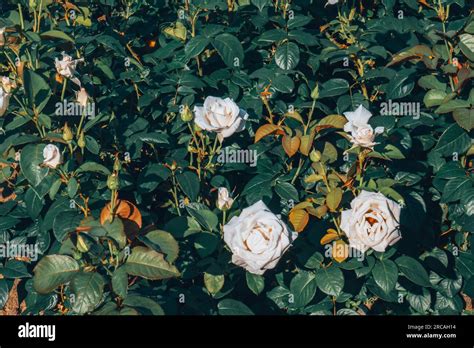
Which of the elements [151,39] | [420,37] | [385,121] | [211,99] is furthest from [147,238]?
[420,37]

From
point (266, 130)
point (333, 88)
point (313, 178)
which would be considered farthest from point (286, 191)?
point (333, 88)

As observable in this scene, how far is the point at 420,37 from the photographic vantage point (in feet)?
11.9

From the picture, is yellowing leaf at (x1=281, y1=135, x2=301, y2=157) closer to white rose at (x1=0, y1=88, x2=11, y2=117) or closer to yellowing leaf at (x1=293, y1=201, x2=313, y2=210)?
yellowing leaf at (x1=293, y1=201, x2=313, y2=210)

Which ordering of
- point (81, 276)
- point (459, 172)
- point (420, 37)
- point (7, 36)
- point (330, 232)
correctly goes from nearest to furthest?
point (81, 276)
point (330, 232)
point (459, 172)
point (7, 36)
point (420, 37)

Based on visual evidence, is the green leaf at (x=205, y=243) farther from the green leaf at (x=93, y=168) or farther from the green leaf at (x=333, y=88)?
the green leaf at (x=333, y=88)

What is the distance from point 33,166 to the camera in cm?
291

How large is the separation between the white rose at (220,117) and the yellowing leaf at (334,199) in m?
0.44

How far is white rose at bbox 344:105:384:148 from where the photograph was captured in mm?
2748

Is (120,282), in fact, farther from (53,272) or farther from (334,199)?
(334,199)

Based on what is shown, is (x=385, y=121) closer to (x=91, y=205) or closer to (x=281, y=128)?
(x=281, y=128)

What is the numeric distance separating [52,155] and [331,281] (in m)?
1.10

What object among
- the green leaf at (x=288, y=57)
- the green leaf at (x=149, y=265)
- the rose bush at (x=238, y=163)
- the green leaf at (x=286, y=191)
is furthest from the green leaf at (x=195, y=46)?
the green leaf at (x=149, y=265)

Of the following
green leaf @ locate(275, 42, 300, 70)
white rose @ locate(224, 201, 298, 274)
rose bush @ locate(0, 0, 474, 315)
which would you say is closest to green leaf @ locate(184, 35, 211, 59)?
rose bush @ locate(0, 0, 474, 315)

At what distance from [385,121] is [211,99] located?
73cm
